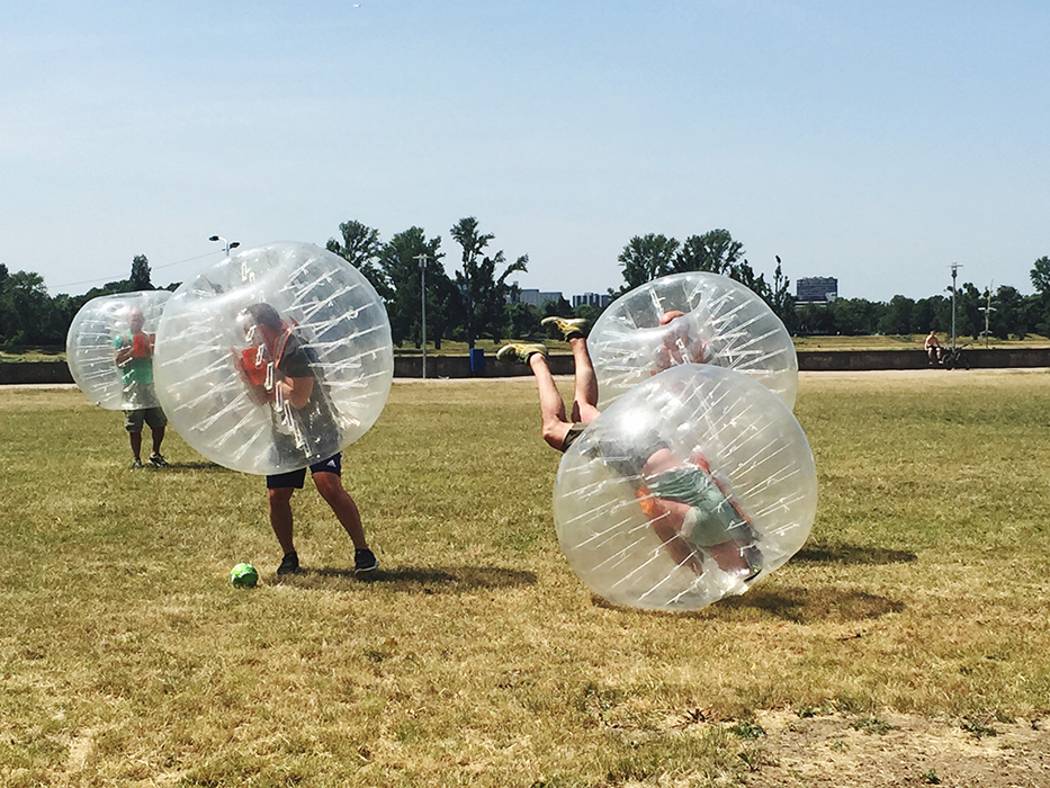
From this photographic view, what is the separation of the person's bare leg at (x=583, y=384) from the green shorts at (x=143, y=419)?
23.0 ft

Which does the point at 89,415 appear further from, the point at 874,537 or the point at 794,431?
the point at 794,431

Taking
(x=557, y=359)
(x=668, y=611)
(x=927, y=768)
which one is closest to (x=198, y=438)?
(x=668, y=611)

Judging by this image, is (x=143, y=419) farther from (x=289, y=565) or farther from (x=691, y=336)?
(x=691, y=336)

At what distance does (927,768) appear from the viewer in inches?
176

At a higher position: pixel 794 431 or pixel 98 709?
pixel 794 431

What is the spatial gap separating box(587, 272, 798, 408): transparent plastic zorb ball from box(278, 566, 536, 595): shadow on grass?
168cm

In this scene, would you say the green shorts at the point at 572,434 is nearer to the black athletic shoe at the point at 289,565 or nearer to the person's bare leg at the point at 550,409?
the person's bare leg at the point at 550,409

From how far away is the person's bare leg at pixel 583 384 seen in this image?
8.31 m

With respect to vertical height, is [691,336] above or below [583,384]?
above

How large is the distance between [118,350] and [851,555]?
9.10 m

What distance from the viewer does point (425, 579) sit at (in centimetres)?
787

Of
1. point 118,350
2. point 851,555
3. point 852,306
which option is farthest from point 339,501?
point 852,306

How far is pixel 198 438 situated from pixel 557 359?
129 ft

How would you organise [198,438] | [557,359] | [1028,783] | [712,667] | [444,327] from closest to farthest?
[1028,783], [712,667], [198,438], [557,359], [444,327]
